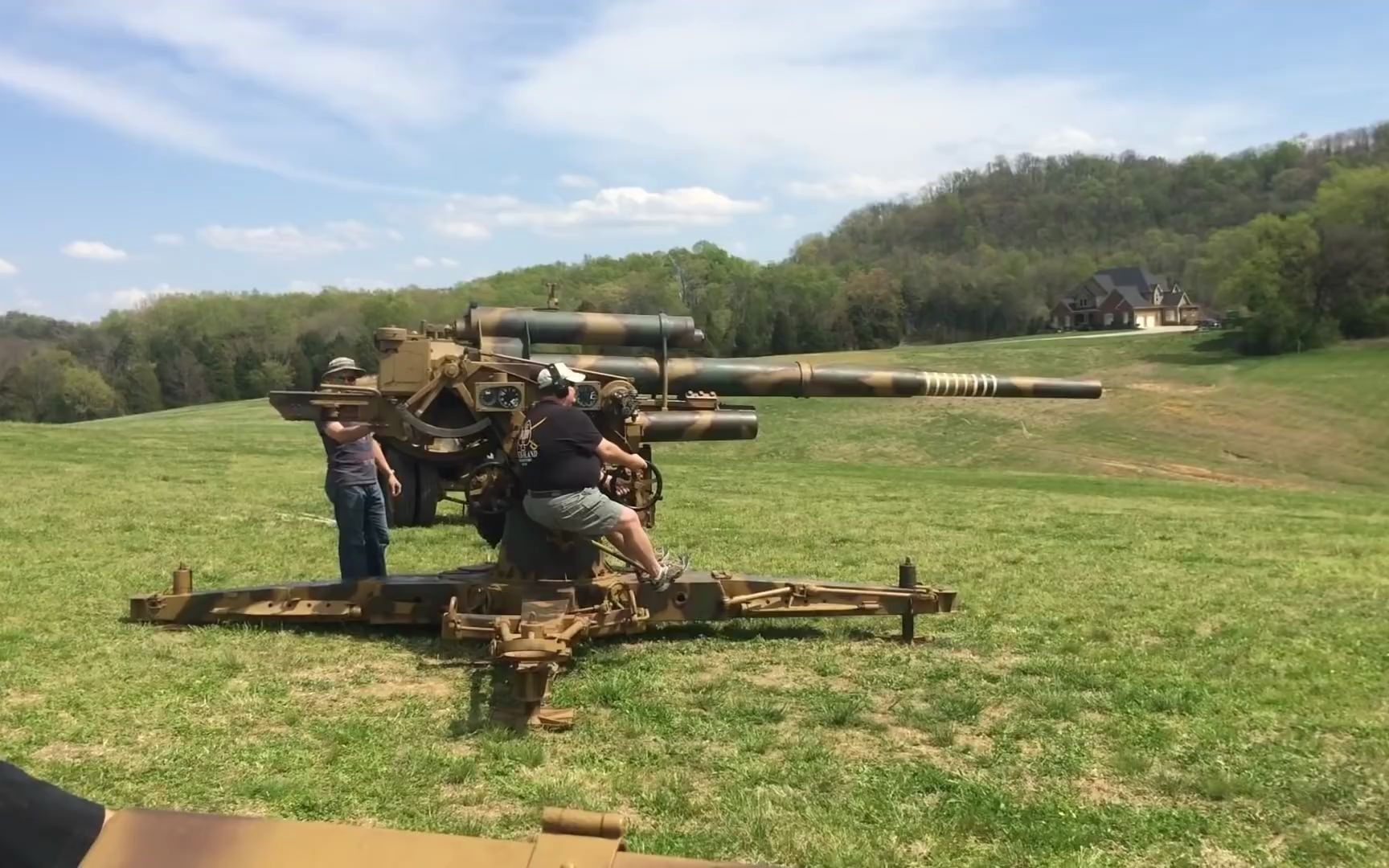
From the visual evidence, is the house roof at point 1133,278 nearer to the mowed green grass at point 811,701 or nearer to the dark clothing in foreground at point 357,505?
the mowed green grass at point 811,701

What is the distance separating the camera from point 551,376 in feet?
22.6

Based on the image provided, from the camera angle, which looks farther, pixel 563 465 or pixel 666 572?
pixel 666 572

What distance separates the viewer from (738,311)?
2670 inches

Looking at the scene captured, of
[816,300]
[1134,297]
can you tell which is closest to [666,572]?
[816,300]

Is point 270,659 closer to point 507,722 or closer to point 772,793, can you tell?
point 507,722

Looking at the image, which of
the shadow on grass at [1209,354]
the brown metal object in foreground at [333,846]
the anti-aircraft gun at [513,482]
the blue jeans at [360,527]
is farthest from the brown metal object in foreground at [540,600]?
the shadow on grass at [1209,354]

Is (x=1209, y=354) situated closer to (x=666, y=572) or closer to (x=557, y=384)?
(x=666, y=572)

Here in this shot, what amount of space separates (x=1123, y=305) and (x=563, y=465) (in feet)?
317

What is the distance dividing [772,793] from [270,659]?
3.44 meters

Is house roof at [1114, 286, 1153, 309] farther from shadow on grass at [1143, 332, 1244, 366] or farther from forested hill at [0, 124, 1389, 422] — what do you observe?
shadow on grass at [1143, 332, 1244, 366]

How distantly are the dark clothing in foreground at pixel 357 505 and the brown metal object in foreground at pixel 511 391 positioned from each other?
44.8 inches

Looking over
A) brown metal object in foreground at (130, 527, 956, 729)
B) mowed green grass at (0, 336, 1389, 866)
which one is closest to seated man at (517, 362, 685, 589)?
brown metal object in foreground at (130, 527, 956, 729)

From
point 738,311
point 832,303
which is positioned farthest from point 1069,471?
point 832,303

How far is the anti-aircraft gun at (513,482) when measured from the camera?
7.23 m
